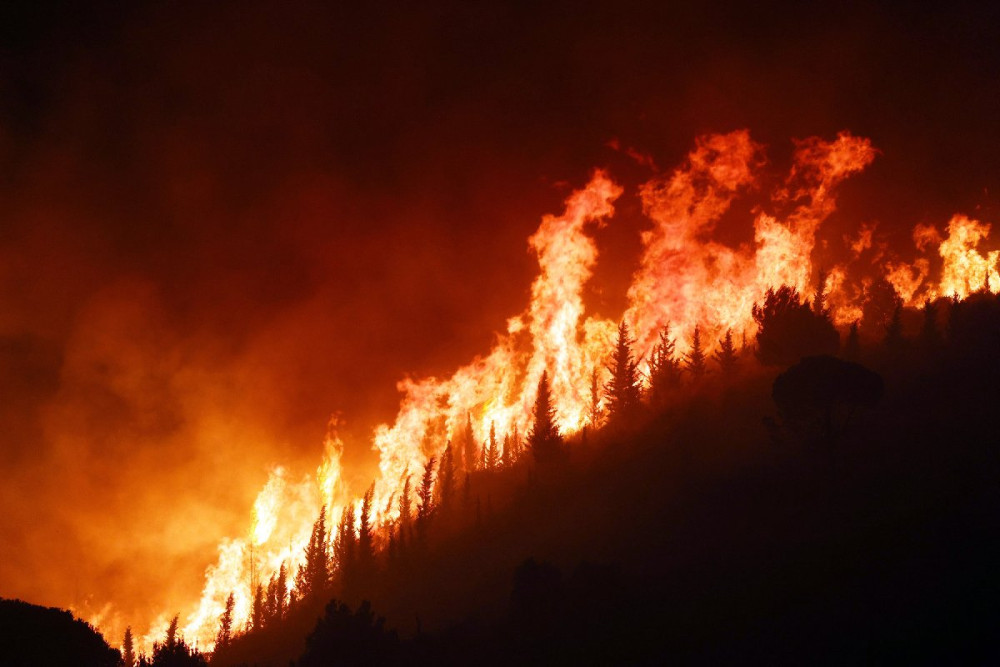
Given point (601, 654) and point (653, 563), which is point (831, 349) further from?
point (601, 654)

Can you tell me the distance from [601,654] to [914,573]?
16.0 metres

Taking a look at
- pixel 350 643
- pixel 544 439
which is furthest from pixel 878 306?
pixel 350 643

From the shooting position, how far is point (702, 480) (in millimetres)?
61344

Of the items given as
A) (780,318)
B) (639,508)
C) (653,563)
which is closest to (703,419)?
(780,318)

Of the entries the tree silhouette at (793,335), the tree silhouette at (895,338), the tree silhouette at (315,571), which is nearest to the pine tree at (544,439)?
the tree silhouette at (793,335)

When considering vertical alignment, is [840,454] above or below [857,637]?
above

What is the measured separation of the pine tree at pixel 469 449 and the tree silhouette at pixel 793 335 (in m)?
56.3

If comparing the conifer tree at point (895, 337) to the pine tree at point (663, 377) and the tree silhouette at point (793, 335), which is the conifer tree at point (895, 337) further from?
the pine tree at point (663, 377)

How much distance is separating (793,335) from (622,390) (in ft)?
87.8

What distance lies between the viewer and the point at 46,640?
147ft

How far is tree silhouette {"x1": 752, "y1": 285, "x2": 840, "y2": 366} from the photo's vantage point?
74.4 meters

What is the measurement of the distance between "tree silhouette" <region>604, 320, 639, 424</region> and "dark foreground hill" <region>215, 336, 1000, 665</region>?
1416 cm

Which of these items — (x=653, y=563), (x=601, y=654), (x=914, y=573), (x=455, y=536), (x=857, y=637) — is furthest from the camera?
(x=455, y=536)

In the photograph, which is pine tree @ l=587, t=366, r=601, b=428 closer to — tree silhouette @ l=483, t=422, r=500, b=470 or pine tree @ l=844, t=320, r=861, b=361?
tree silhouette @ l=483, t=422, r=500, b=470
